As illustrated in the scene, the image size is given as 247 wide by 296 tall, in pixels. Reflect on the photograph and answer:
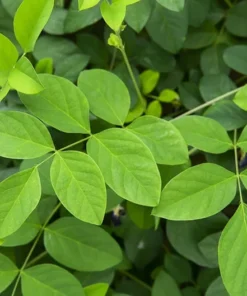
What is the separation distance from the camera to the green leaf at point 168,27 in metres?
0.92

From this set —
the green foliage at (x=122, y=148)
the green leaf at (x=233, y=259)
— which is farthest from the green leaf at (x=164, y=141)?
the green leaf at (x=233, y=259)

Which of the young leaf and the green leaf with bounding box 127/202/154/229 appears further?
the green leaf with bounding box 127/202/154/229

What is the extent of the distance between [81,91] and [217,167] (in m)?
0.21

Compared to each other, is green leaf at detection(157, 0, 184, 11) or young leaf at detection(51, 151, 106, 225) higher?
green leaf at detection(157, 0, 184, 11)

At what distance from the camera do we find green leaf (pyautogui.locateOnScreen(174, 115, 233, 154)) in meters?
0.76

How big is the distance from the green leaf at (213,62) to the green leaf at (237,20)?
38 mm

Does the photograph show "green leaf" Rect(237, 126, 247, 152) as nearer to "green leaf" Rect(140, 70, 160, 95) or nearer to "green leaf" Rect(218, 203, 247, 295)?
"green leaf" Rect(218, 203, 247, 295)

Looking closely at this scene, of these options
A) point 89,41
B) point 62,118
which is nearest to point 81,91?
point 62,118

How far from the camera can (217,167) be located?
28.3 inches

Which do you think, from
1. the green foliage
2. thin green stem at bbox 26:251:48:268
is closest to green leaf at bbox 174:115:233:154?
the green foliage

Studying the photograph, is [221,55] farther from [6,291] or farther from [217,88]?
[6,291]

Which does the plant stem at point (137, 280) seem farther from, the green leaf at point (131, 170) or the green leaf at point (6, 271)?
the green leaf at point (131, 170)

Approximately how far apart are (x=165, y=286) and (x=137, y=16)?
0.45 m

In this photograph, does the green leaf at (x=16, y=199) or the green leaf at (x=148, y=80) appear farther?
the green leaf at (x=148, y=80)
